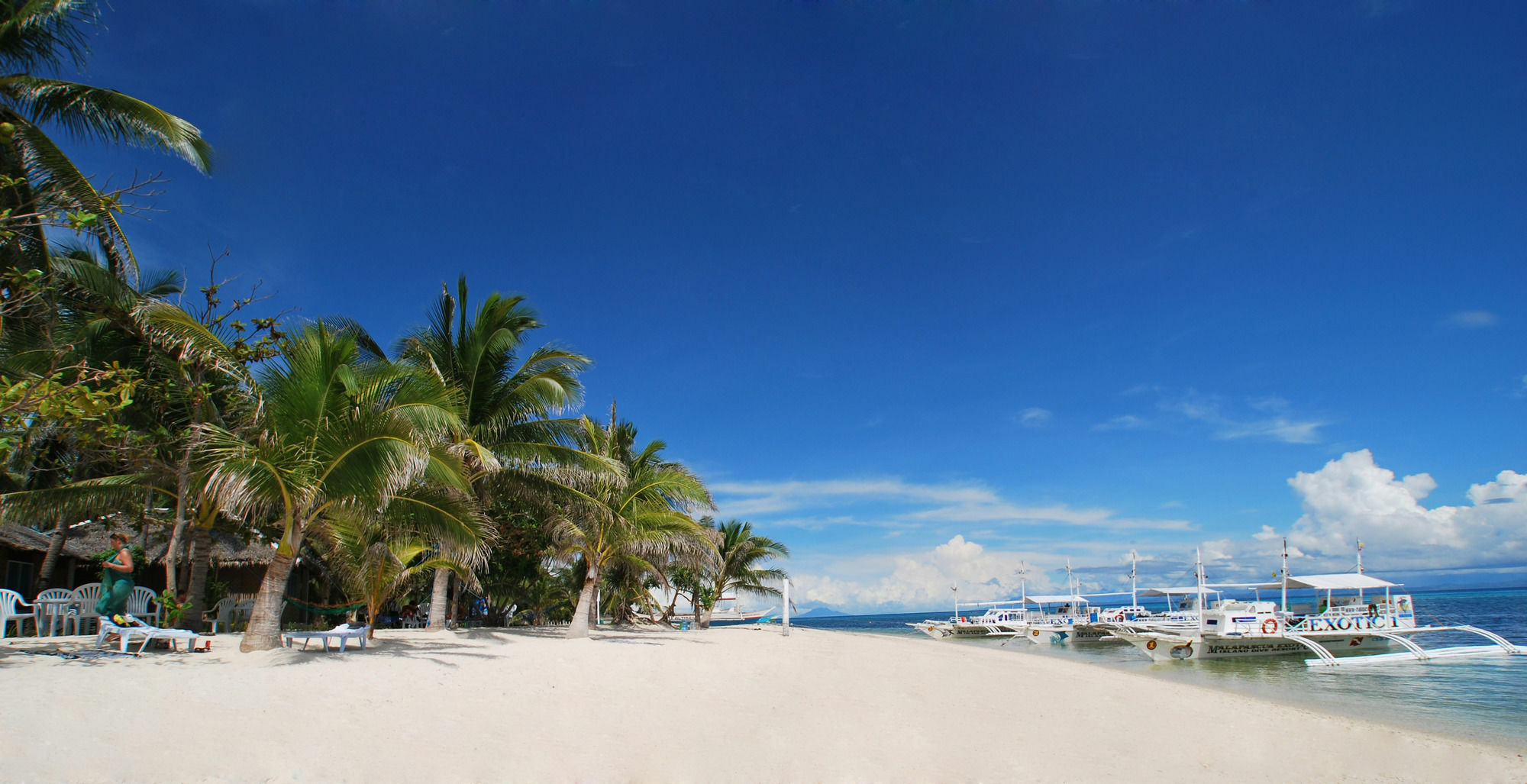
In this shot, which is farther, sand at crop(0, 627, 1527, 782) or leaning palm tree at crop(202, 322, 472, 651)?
leaning palm tree at crop(202, 322, 472, 651)

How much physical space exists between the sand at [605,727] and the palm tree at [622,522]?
357cm

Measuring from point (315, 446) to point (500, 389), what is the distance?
6926 millimetres

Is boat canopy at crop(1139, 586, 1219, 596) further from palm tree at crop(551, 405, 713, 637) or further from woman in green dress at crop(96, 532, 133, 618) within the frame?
woman in green dress at crop(96, 532, 133, 618)

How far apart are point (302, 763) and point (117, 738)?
1.11 meters

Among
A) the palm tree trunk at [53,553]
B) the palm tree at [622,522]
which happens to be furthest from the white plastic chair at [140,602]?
the palm tree at [622,522]

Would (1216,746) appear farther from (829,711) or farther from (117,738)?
(117,738)

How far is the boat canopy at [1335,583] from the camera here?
28.9 metres

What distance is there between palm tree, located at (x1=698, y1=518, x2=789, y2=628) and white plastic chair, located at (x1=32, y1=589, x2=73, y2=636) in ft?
71.4

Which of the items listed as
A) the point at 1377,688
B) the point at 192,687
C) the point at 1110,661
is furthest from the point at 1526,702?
the point at 192,687

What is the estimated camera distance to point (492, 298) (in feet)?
49.5

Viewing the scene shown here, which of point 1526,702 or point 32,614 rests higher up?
point 32,614

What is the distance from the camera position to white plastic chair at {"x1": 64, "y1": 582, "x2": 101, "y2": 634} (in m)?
10.3

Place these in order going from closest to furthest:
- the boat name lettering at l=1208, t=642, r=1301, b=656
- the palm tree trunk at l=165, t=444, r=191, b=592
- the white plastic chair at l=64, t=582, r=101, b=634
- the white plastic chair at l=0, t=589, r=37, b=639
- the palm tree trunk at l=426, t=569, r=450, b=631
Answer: the white plastic chair at l=0, t=589, r=37, b=639 < the white plastic chair at l=64, t=582, r=101, b=634 < the palm tree trunk at l=165, t=444, r=191, b=592 < the palm tree trunk at l=426, t=569, r=450, b=631 < the boat name lettering at l=1208, t=642, r=1301, b=656

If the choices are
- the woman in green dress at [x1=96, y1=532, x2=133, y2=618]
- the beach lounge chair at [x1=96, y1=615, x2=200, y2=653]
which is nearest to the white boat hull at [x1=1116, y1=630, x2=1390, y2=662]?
the beach lounge chair at [x1=96, y1=615, x2=200, y2=653]
